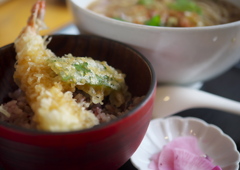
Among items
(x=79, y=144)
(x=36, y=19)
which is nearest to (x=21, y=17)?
(x=36, y=19)

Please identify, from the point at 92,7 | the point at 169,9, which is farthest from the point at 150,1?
the point at 92,7

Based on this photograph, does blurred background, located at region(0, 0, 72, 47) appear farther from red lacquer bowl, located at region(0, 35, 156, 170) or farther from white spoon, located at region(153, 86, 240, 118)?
red lacquer bowl, located at region(0, 35, 156, 170)

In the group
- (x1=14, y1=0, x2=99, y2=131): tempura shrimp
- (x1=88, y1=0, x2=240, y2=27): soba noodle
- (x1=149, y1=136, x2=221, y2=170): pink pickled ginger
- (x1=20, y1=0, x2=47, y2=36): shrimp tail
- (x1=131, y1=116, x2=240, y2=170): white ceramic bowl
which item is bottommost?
(x1=131, y1=116, x2=240, y2=170): white ceramic bowl

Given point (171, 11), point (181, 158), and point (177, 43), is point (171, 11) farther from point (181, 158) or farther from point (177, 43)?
point (181, 158)

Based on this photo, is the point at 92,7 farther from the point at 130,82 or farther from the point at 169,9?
the point at 130,82

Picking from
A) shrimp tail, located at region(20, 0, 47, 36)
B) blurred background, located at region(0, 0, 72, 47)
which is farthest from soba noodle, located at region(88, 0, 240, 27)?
blurred background, located at region(0, 0, 72, 47)
